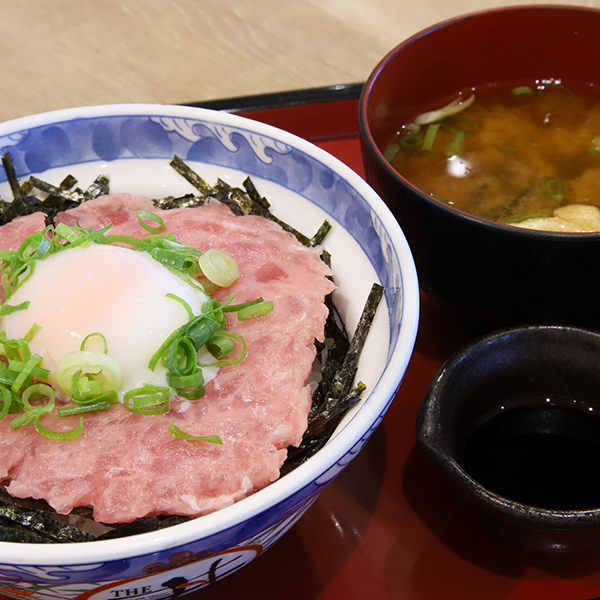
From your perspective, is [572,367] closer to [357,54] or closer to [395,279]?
[395,279]

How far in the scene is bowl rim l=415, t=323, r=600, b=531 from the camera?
1103mm

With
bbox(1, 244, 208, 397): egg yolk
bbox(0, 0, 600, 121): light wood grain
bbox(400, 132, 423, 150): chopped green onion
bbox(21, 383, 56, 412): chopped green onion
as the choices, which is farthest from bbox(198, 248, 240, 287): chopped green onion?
bbox(0, 0, 600, 121): light wood grain

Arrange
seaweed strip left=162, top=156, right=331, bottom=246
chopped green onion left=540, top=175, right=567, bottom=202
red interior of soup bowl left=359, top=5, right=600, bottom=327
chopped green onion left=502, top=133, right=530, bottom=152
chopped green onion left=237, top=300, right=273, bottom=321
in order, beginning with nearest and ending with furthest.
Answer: chopped green onion left=237, top=300, right=273, bottom=321 → red interior of soup bowl left=359, top=5, right=600, bottom=327 → seaweed strip left=162, top=156, right=331, bottom=246 → chopped green onion left=540, top=175, right=567, bottom=202 → chopped green onion left=502, top=133, right=530, bottom=152

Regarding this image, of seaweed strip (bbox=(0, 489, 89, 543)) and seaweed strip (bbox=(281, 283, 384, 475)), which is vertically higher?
seaweed strip (bbox=(281, 283, 384, 475))

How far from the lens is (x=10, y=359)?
1.17 meters

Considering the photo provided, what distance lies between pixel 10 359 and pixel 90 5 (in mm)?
2614

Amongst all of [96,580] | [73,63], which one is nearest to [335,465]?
[96,580]

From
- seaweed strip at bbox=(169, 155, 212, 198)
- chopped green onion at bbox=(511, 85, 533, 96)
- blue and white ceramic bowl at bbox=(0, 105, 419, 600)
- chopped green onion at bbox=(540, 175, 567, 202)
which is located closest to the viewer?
blue and white ceramic bowl at bbox=(0, 105, 419, 600)

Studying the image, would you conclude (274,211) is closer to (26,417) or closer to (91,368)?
(91,368)

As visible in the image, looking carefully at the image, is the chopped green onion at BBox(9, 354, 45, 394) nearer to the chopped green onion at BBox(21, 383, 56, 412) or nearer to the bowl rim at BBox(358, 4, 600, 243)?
the chopped green onion at BBox(21, 383, 56, 412)

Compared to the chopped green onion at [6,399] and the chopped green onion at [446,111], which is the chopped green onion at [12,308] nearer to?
the chopped green onion at [6,399]

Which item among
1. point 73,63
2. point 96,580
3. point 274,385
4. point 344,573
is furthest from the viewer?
point 73,63

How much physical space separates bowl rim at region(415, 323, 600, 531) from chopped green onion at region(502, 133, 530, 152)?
74 cm

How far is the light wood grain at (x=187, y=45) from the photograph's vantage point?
270cm
